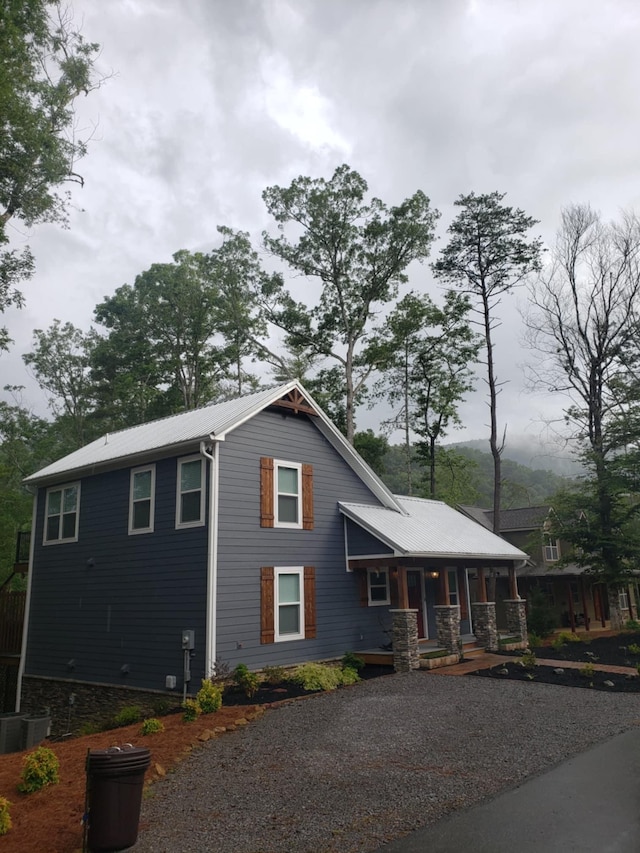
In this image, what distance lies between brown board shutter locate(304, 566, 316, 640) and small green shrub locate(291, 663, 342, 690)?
1.31 m

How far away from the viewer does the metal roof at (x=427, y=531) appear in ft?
50.8

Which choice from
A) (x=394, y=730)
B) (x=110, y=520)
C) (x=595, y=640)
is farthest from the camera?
(x=595, y=640)

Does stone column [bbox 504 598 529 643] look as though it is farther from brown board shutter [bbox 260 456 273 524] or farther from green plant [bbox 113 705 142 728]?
green plant [bbox 113 705 142 728]

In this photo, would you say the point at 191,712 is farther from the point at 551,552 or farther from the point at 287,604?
the point at 551,552

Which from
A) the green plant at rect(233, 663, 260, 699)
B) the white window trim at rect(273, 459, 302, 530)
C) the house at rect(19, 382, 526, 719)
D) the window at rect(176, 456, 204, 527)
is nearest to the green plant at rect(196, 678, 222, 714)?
the green plant at rect(233, 663, 260, 699)

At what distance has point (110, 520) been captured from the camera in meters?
15.8

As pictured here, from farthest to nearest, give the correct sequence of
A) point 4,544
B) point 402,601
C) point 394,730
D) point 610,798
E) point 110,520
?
point 4,544 → point 110,520 → point 402,601 → point 394,730 → point 610,798

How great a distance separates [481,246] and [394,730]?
24.9 metres

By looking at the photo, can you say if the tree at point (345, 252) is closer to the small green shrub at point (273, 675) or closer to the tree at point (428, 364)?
the tree at point (428, 364)

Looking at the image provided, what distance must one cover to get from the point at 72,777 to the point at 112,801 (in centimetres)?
286

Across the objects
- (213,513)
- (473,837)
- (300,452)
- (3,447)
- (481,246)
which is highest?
(481,246)

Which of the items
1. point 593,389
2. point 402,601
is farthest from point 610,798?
point 593,389

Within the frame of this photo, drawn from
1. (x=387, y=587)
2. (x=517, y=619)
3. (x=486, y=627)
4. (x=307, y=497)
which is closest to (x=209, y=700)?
(x=307, y=497)

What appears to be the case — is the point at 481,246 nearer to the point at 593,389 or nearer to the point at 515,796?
the point at 593,389
